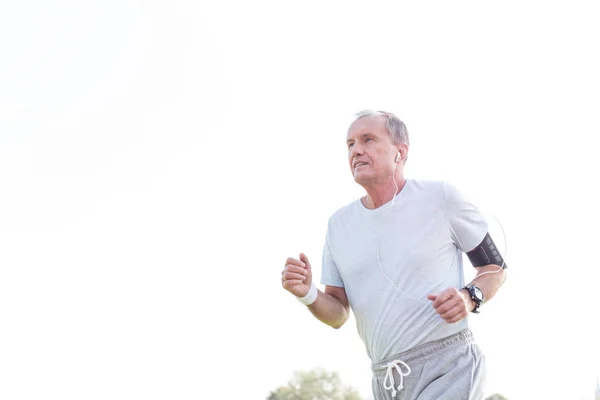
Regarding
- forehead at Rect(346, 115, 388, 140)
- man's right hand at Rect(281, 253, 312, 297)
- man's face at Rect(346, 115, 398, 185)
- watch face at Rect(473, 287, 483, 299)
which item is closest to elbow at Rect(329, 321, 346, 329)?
man's right hand at Rect(281, 253, 312, 297)

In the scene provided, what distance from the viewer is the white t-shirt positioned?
5168mm

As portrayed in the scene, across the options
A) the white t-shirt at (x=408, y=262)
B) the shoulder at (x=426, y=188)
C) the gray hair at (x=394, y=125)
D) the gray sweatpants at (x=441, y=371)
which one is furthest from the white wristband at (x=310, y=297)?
the gray hair at (x=394, y=125)

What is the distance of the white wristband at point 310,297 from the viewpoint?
5.50m

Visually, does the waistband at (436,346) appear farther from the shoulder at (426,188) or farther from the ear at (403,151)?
the ear at (403,151)

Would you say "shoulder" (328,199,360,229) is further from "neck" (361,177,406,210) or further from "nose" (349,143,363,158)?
"nose" (349,143,363,158)

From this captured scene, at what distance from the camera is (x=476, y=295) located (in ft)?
16.3

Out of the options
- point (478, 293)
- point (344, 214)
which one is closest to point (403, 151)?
point (344, 214)

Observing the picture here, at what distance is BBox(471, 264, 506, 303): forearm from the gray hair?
101cm

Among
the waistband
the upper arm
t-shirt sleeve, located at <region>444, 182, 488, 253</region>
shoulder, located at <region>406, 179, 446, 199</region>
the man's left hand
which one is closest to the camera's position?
the man's left hand

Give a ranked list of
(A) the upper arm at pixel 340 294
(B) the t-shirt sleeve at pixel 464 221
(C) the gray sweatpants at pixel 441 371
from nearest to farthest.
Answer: (C) the gray sweatpants at pixel 441 371
(B) the t-shirt sleeve at pixel 464 221
(A) the upper arm at pixel 340 294

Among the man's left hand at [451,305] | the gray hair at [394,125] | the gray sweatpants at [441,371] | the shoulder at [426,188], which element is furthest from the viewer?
the gray hair at [394,125]

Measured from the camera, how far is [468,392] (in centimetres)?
492

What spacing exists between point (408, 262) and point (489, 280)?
494mm

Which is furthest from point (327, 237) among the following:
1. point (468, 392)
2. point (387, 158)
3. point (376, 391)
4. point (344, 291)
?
point (468, 392)
